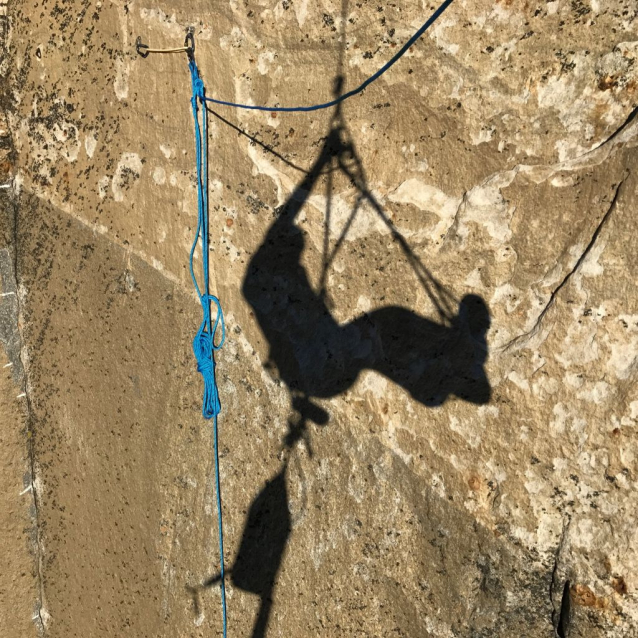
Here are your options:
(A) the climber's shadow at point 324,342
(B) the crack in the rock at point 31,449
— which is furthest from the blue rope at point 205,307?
(B) the crack in the rock at point 31,449

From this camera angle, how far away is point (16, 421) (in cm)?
288

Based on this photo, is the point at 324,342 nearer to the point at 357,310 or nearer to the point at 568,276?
the point at 357,310

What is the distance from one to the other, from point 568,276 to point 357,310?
553mm

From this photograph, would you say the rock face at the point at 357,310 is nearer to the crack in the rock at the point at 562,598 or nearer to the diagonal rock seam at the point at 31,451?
the crack in the rock at the point at 562,598

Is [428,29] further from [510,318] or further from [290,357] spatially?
[290,357]

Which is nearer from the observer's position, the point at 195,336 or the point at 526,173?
the point at 526,173

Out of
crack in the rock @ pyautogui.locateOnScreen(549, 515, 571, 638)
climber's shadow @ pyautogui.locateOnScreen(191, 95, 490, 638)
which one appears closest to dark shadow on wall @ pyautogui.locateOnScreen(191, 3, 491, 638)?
climber's shadow @ pyautogui.locateOnScreen(191, 95, 490, 638)

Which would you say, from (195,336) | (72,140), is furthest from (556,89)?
(72,140)

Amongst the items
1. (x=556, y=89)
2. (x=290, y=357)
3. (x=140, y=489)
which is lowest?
(x=140, y=489)

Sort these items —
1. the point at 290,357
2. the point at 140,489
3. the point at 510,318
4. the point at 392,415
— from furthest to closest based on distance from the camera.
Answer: the point at 140,489
the point at 290,357
the point at 392,415
the point at 510,318

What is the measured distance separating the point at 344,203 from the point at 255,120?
0.36 m

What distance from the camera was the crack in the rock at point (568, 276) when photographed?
1434 mm

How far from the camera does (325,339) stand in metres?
1.87

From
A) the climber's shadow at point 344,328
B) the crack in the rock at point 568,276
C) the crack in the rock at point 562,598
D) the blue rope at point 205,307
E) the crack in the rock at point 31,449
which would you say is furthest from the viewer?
the crack in the rock at point 31,449
